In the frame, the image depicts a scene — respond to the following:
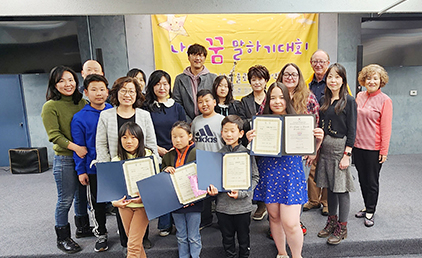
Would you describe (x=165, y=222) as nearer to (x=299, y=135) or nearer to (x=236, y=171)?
(x=236, y=171)

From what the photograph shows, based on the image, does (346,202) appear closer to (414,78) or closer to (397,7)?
(397,7)

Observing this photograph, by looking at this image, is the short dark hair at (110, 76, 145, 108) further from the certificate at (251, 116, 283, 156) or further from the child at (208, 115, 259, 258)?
the certificate at (251, 116, 283, 156)

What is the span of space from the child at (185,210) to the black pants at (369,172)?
1.49 meters

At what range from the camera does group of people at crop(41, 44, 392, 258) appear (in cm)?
172

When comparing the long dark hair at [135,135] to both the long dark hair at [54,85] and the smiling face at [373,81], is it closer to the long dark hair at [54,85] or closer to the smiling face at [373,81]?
the long dark hair at [54,85]

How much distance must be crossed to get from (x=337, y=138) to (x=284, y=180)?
0.61m

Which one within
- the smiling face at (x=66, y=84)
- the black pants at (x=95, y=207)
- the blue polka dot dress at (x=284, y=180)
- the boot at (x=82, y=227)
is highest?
the smiling face at (x=66, y=84)

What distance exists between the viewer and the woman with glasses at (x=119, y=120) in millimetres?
1821

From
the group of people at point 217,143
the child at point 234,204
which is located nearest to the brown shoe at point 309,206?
the group of people at point 217,143

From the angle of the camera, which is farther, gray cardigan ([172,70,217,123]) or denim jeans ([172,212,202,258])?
gray cardigan ([172,70,217,123])

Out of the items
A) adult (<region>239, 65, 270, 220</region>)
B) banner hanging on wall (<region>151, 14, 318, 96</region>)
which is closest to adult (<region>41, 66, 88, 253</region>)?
adult (<region>239, 65, 270, 220</region>)

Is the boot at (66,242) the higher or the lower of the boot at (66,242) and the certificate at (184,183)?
the lower

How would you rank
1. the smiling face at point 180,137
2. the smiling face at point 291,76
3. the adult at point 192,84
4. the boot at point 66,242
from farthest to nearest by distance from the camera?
the adult at point 192,84
the boot at point 66,242
the smiling face at point 291,76
the smiling face at point 180,137

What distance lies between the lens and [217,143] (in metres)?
2.02
